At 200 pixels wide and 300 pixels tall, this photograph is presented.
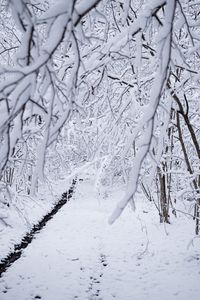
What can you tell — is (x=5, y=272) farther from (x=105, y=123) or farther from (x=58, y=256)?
(x=105, y=123)

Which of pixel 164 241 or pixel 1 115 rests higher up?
pixel 1 115

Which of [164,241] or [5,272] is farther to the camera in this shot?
[164,241]

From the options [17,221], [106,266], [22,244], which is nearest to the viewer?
[106,266]

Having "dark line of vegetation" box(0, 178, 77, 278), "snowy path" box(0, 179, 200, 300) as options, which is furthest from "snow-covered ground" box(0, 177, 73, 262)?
"snowy path" box(0, 179, 200, 300)

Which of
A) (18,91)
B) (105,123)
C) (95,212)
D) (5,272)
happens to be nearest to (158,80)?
(18,91)

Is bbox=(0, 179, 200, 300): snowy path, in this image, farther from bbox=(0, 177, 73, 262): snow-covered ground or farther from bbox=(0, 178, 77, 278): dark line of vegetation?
bbox=(0, 177, 73, 262): snow-covered ground

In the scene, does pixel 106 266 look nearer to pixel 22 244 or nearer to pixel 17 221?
pixel 22 244

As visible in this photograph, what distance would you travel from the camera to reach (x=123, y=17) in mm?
2693

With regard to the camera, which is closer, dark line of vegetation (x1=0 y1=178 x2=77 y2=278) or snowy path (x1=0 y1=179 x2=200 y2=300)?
snowy path (x1=0 y1=179 x2=200 y2=300)

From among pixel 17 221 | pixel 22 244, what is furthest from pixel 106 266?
pixel 17 221

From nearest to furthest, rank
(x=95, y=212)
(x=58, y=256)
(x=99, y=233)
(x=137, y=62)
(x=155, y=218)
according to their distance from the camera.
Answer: (x=137, y=62)
(x=58, y=256)
(x=99, y=233)
(x=155, y=218)
(x=95, y=212)

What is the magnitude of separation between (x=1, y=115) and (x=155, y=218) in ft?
36.3

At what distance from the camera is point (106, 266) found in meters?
7.61

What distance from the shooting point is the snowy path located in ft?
20.1
